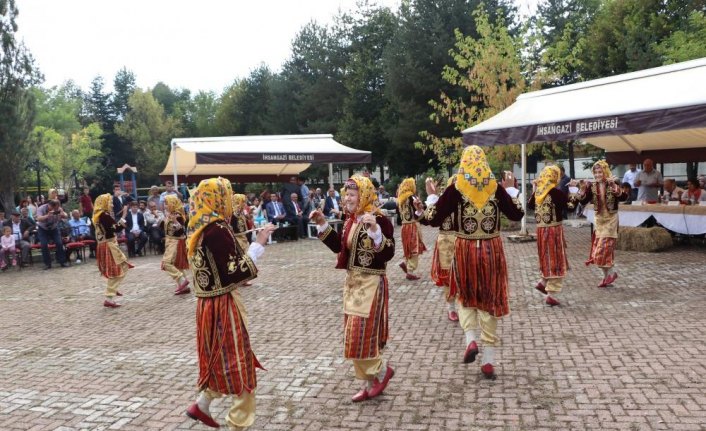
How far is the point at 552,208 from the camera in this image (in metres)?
8.49

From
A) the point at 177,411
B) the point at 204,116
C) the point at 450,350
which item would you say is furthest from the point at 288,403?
the point at 204,116

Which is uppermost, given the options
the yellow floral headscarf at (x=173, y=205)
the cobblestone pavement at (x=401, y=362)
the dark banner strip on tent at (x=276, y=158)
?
the dark banner strip on tent at (x=276, y=158)

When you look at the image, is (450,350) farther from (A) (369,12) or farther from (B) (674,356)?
(A) (369,12)

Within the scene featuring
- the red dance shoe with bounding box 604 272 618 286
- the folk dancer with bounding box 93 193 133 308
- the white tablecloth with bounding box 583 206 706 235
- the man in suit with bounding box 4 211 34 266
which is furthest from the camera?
the man in suit with bounding box 4 211 34 266

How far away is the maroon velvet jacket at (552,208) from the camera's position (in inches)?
329

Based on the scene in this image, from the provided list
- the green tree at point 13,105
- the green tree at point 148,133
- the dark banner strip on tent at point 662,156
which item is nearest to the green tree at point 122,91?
the green tree at point 148,133

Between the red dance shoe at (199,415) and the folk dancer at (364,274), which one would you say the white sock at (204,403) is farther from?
the folk dancer at (364,274)

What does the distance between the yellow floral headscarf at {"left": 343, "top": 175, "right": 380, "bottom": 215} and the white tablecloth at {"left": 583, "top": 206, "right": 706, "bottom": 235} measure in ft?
32.5

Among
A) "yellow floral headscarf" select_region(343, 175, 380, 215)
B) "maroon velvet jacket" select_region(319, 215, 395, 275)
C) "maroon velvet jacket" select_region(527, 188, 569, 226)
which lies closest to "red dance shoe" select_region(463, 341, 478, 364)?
"maroon velvet jacket" select_region(319, 215, 395, 275)

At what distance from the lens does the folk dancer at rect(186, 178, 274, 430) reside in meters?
4.20

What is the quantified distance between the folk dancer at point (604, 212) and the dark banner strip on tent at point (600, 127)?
1.31 meters

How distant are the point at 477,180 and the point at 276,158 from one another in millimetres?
12968

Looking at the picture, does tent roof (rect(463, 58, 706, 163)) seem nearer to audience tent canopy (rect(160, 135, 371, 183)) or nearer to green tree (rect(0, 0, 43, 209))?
audience tent canopy (rect(160, 135, 371, 183))

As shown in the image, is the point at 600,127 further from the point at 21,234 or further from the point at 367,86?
the point at 367,86
